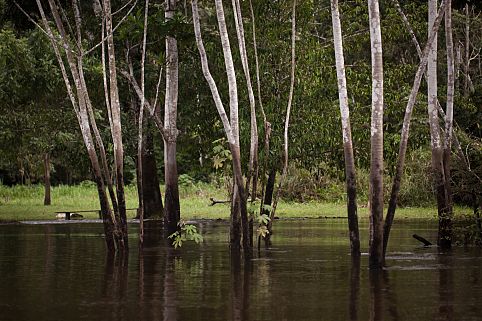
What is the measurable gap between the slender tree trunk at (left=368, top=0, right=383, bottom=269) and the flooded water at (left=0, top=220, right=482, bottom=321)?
57cm

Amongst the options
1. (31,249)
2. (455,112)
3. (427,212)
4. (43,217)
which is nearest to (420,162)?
(427,212)

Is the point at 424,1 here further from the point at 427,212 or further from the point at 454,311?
the point at 454,311

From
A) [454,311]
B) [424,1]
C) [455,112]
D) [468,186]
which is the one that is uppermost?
[424,1]

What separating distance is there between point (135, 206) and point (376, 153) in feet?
101

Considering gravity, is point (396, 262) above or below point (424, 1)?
below

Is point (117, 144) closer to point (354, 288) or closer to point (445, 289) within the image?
point (354, 288)

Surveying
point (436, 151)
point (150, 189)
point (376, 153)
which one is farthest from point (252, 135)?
point (150, 189)

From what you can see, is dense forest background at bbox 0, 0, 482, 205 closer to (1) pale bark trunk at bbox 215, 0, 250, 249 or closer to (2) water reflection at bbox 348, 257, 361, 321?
(1) pale bark trunk at bbox 215, 0, 250, 249

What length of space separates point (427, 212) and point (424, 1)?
13835 mm

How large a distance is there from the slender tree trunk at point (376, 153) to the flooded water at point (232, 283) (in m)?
0.57

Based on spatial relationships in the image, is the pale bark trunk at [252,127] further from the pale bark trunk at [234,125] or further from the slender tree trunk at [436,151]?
the slender tree trunk at [436,151]

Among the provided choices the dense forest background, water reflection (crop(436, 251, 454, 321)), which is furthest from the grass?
water reflection (crop(436, 251, 454, 321))

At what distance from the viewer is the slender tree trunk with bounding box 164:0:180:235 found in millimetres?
33219

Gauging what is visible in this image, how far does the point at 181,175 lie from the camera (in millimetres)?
67125
